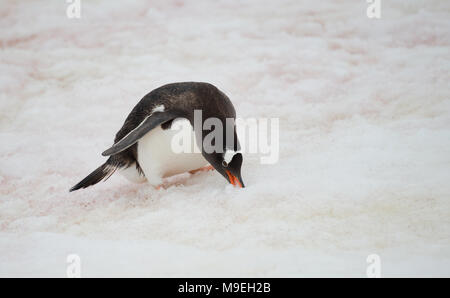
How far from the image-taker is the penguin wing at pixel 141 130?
218 cm

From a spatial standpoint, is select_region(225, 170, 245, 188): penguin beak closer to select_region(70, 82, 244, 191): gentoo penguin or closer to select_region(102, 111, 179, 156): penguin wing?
select_region(70, 82, 244, 191): gentoo penguin

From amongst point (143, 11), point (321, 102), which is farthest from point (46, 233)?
point (143, 11)

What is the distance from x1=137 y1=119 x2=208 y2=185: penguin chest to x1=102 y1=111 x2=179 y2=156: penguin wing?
2.0 inches

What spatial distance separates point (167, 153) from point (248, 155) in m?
0.62

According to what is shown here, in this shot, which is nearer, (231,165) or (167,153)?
(231,165)

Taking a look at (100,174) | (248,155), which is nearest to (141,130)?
(100,174)

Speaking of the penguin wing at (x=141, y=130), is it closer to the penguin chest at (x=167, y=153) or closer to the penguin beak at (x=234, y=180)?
the penguin chest at (x=167, y=153)

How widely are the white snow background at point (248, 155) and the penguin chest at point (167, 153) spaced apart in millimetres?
108

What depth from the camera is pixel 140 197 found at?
95.7 inches

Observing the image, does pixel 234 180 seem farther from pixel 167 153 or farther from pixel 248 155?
pixel 248 155

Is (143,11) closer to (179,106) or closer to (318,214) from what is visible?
(179,106)

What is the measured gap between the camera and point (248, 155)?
108 inches

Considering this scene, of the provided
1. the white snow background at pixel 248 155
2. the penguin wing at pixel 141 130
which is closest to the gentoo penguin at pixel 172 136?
the penguin wing at pixel 141 130

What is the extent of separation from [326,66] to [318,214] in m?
2.10
